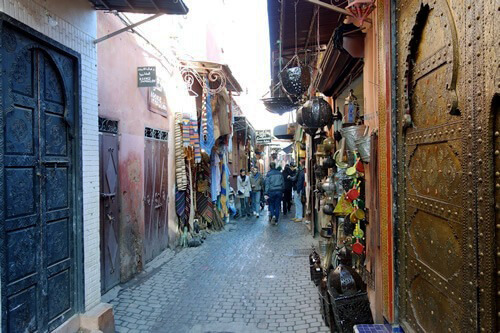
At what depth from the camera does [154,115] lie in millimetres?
6664

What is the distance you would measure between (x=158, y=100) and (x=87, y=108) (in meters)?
3.38

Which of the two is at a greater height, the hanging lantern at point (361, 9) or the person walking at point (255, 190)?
the hanging lantern at point (361, 9)

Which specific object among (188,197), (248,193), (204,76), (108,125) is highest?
(204,76)

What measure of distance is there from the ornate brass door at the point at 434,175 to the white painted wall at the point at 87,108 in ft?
10.2

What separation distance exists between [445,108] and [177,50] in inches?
286

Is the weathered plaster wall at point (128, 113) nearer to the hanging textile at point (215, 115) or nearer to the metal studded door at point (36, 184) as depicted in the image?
the metal studded door at point (36, 184)

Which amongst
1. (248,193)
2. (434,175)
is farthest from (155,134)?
(248,193)

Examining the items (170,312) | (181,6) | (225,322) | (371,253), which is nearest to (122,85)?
(181,6)

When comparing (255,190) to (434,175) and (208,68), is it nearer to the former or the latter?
(208,68)

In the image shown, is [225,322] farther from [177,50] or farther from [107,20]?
[177,50]

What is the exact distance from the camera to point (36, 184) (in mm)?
2834

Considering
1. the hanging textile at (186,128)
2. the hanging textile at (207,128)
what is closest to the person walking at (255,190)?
the hanging textile at (207,128)

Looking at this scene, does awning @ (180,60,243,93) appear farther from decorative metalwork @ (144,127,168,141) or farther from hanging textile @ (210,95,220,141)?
decorative metalwork @ (144,127,168,141)

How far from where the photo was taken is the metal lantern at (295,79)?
579cm
